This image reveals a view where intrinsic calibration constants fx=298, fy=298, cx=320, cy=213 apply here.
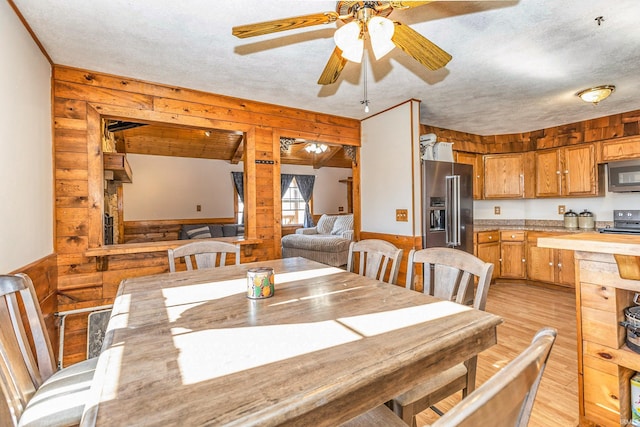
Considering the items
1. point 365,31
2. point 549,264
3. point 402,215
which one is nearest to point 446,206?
point 402,215

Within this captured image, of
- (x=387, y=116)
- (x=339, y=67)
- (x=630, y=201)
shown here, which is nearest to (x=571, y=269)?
(x=630, y=201)

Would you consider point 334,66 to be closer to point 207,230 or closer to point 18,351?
point 18,351

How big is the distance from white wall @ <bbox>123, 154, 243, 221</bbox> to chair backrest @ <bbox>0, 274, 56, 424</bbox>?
5.67 m

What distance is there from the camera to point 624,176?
378 cm

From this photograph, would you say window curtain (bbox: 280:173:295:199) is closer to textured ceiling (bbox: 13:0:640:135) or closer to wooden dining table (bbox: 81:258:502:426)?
textured ceiling (bbox: 13:0:640:135)

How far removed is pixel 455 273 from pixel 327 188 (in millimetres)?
7412

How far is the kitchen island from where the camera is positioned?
4.66 feet

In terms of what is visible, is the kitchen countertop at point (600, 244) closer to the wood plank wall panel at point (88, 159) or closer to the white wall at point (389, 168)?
the white wall at point (389, 168)

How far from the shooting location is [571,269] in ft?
13.5

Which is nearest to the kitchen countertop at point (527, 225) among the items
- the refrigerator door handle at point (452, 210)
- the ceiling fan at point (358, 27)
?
the refrigerator door handle at point (452, 210)

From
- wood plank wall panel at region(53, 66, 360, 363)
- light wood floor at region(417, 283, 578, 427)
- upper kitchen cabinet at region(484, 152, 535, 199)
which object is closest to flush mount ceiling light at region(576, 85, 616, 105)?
upper kitchen cabinet at region(484, 152, 535, 199)

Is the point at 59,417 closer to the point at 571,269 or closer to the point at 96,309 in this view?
the point at 96,309

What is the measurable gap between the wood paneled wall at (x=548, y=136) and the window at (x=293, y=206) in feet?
15.4

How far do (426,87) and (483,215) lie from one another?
3326 millimetres
